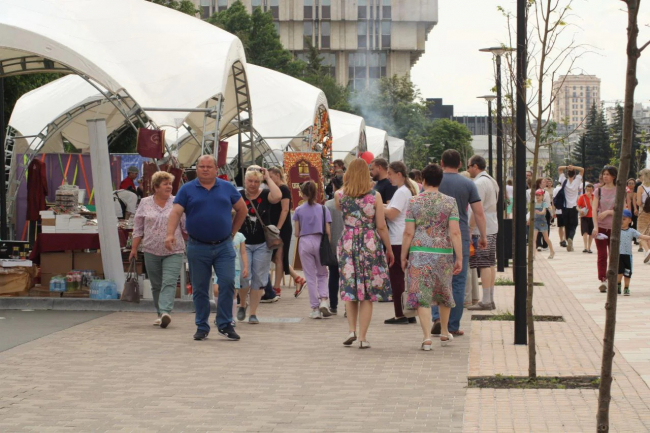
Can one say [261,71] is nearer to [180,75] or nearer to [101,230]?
[180,75]

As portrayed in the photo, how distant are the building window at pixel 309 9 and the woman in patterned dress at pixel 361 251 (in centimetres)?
11642

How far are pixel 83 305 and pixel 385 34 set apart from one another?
A: 11509cm

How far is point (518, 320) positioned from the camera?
400 inches

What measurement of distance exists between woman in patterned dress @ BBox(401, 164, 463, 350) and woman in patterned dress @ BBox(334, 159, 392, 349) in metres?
0.32

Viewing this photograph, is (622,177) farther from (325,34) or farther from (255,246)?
(325,34)

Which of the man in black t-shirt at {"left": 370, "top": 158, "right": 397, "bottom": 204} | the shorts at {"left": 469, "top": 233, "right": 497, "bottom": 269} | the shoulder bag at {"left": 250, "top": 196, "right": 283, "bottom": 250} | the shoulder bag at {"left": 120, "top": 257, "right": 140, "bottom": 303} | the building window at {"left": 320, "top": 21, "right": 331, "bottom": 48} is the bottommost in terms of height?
the shoulder bag at {"left": 120, "top": 257, "right": 140, "bottom": 303}

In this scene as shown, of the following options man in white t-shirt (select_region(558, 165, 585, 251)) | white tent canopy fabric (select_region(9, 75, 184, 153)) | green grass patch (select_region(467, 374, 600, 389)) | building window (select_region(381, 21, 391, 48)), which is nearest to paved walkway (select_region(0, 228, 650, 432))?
green grass patch (select_region(467, 374, 600, 389))

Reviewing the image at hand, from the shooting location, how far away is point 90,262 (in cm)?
1476

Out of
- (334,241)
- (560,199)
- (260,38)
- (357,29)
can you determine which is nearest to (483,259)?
(334,241)

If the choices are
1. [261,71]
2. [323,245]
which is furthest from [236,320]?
[261,71]

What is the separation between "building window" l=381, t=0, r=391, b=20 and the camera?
408 ft

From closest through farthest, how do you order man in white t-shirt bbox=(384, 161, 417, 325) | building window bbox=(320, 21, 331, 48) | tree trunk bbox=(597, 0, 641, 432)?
tree trunk bbox=(597, 0, 641, 432), man in white t-shirt bbox=(384, 161, 417, 325), building window bbox=(320, 21, 331, 48)

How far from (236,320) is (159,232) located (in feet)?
5.03

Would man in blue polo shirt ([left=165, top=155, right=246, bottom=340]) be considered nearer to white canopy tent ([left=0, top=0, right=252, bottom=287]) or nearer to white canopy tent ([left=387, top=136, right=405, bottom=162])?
white canopy tent ([left=0, top=0, right=252, bottom=287])
